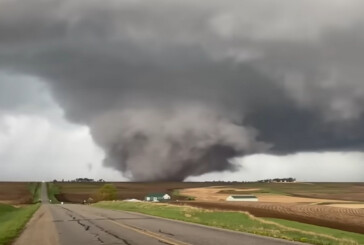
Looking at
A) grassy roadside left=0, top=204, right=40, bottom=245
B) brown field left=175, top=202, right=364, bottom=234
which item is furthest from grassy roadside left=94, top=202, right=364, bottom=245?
grassy roadside left=0, top=204, right=40, bottom=245

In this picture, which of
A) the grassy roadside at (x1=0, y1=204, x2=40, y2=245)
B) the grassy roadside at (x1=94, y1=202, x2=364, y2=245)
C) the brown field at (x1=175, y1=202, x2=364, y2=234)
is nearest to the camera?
the grassy roadside at (x1=94, y1=202, x2=364, y2=245)

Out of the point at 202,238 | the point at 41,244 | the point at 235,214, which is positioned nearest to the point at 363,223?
the point at 235,214

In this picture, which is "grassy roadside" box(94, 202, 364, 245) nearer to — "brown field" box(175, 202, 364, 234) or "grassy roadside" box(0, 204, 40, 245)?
"brown field" box(175, 202, 364, 234)

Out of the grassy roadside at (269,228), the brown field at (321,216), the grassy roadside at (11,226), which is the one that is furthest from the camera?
the brown field at (321,216)

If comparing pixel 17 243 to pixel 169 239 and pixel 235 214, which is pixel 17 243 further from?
pixel 235 214

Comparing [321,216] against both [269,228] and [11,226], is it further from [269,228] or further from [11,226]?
[11,226]

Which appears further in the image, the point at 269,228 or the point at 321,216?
the point at 321,216

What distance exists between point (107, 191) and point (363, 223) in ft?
425

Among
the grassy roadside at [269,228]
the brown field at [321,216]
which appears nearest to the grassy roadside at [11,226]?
the grassy roadside at [269,228]

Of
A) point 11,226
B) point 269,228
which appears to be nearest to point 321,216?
point 269,228

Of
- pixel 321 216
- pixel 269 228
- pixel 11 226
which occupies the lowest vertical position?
pixel 321 216

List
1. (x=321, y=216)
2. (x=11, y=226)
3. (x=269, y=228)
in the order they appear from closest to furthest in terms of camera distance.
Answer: (x=269, y=228), (x=11, y=226), (x=321, y=216)

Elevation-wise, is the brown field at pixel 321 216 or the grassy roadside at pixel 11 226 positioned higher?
the grassy roadside at pixel 11 226

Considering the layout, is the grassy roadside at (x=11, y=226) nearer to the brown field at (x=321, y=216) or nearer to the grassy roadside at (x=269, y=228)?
the grassy roadside at (x=269, y=228)
